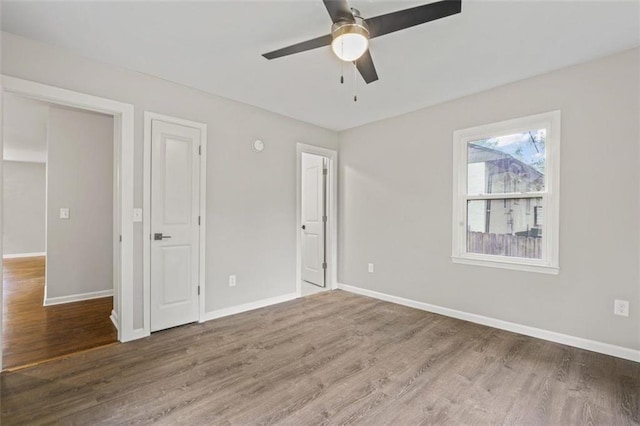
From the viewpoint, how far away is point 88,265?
414cm

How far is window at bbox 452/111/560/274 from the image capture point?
280 centimetres

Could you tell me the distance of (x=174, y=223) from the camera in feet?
10.2

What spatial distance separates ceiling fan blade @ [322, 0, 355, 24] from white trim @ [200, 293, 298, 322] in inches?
124

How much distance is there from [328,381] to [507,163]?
281 cm

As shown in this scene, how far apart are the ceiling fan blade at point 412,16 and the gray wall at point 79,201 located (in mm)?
4283

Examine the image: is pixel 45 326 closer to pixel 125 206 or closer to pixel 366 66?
pixel 125 206

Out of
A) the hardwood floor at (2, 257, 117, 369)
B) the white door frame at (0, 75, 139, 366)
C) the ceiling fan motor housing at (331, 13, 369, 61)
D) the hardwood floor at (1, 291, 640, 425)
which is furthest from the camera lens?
the white door frame at (0, 75, 139, 366)

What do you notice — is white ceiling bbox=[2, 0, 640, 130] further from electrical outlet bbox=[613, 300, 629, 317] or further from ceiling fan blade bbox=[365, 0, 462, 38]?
electrical outlet bbox=[613, 300, 629, 317]

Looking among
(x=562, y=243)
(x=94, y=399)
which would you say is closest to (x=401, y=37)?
(x=562, y=243)

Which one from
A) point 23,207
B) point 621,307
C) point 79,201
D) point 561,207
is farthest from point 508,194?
point 23,207

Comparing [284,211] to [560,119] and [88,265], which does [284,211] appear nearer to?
[88,265]

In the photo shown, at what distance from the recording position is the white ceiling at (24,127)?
12.6ft

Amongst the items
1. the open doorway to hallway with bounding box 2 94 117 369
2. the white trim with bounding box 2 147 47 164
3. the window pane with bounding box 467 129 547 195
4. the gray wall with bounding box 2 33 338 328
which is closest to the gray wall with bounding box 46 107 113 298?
the open doorway to hallway with bounding box 2 94 117 369

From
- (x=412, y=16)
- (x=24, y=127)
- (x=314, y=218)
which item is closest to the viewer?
(x=412, y=16)
